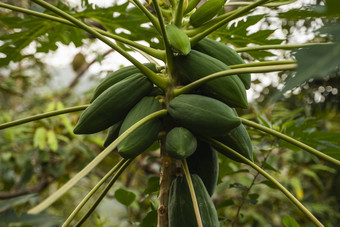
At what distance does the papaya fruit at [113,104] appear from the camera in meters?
0.79

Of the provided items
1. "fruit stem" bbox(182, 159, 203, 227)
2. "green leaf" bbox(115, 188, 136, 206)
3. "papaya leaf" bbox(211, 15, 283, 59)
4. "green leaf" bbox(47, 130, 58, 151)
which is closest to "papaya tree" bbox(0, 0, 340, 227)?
"fruit stem" bbox(182, 159, 203, 227)

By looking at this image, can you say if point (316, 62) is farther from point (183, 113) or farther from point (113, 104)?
point (113, 104)

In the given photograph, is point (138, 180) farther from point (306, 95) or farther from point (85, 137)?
point (306, 95)

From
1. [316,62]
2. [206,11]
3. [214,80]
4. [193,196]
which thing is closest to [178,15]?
[206,11]

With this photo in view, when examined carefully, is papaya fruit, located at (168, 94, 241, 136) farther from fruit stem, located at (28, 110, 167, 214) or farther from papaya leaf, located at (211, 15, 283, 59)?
papaya leaf, located at (211, 15, 283, 59)

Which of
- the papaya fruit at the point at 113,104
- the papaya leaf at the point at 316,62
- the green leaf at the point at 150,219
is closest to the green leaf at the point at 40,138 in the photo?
the green leaf at the point at 150,219

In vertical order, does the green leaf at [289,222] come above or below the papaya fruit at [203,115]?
below

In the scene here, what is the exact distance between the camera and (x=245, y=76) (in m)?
0.84

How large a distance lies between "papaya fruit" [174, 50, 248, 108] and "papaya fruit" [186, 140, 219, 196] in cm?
12

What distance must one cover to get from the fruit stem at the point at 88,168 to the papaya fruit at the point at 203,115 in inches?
2.0

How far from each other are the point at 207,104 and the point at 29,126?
2260 millimetres

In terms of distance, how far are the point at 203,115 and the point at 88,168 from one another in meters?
0.26

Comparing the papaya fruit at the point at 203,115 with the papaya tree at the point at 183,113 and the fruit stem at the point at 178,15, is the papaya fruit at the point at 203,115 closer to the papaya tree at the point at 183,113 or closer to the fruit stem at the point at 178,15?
the papaya tree at the point at 183,113

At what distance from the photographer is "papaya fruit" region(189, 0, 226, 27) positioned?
853mm
